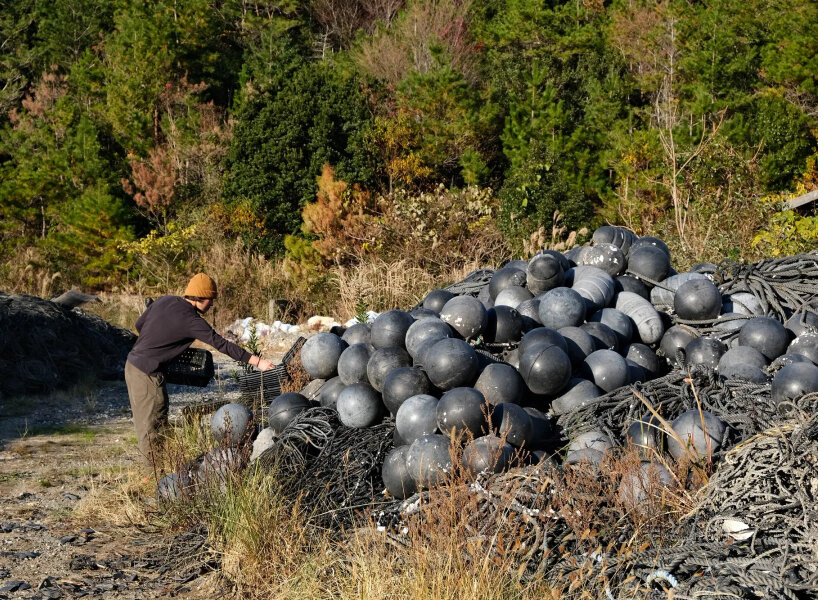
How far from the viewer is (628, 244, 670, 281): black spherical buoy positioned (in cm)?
805


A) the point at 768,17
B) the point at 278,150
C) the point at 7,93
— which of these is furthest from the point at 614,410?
the point at 7,93

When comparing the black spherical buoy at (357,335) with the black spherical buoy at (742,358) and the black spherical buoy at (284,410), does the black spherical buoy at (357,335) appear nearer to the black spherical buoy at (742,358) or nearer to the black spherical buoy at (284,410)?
the black spherical buoy at (284,410)

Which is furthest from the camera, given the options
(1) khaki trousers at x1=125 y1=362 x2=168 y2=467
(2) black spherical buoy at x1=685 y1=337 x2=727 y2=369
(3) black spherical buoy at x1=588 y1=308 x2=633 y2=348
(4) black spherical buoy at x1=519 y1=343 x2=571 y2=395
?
(3) black spherical buoy at x1=588 y1=308 x2=633 y2=348

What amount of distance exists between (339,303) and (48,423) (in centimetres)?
676

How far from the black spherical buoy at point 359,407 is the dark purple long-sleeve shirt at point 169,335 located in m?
0.97

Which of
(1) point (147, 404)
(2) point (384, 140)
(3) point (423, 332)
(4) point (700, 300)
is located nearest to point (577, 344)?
(3) point (423, 332)

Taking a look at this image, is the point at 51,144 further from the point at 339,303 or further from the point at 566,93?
the point at 566,93

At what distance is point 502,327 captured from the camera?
6.93 meters

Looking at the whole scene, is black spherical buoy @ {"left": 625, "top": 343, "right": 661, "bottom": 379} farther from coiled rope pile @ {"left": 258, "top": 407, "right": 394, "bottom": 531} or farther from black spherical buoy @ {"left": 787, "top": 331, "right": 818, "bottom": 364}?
coiled rope pile @ {"left": 258, "top": 407, "right": 394, "bottom": 531}

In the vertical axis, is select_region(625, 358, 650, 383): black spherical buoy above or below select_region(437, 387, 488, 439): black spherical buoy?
below

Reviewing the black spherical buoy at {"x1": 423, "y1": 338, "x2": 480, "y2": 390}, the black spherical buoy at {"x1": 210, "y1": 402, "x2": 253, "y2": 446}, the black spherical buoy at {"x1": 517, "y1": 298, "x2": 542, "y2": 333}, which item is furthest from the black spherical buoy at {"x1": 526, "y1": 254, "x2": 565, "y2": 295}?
the black spherical buoy at {"x1": 210, "y1": 402, "x2": 253, "y2": 446}

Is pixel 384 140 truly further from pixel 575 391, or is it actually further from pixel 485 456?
pixel 485 456

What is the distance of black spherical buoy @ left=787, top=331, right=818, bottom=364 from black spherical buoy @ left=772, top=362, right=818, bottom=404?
2.70 feet

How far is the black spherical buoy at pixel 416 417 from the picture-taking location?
225 inches
